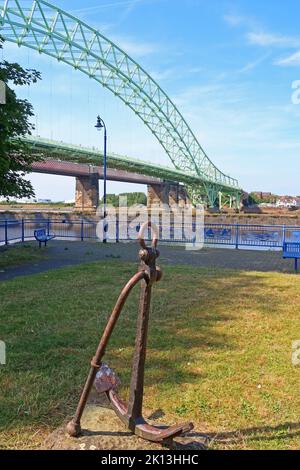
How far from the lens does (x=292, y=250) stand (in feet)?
40.2

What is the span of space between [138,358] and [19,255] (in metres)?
11.8

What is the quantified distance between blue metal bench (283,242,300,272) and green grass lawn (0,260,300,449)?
3.49 metres

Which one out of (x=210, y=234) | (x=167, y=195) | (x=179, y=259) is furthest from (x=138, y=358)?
(x=167, y=195)

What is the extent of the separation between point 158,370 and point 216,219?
173 ft

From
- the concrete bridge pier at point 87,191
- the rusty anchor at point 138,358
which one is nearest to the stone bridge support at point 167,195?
the concrete bridge pier at point 87,191

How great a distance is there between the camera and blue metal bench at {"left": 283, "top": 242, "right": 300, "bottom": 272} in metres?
11.7

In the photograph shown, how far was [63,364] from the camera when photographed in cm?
427

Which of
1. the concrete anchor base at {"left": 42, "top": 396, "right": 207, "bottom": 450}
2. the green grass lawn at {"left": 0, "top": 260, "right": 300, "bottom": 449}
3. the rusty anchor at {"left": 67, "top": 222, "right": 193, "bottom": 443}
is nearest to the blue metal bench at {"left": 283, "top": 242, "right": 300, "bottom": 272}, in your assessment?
the green grass lawn at {"left": 0, "top": 260, "right": 300, "bottom": 449}

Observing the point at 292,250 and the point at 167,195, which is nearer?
the point at 292,250

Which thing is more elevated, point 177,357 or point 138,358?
point 138,358

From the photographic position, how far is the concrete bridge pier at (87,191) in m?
62.4

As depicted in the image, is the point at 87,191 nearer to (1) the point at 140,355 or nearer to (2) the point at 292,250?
(2) the point at 292,250

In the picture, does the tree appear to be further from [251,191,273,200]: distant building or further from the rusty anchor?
[251,191,273,200]: distant building

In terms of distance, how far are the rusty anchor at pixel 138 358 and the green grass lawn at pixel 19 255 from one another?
9059mm
